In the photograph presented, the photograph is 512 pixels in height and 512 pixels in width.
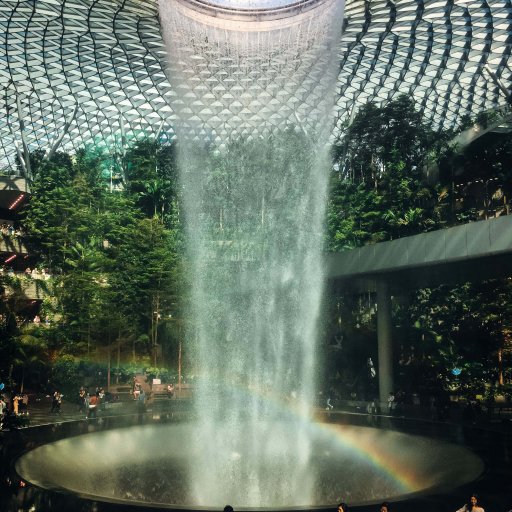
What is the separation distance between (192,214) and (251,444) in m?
38.4

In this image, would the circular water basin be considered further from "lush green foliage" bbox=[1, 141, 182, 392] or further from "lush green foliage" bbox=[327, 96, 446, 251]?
"lush green foliage" bbox=[327, 96, 446, 251]

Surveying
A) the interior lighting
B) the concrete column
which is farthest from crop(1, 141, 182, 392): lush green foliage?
the concrete column

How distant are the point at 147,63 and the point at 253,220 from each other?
781 inches

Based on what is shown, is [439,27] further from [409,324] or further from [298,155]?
[409,324]

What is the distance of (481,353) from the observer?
40.8 metres

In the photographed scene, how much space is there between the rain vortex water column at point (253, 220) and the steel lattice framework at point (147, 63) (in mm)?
2339

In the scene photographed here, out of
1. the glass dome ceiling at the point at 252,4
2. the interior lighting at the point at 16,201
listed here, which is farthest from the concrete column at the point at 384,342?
the interior lighting at the point at 16,201

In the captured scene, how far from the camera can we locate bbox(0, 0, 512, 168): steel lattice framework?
46.9 metres

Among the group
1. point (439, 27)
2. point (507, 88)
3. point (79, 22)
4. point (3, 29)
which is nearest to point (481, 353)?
point (439, 27)

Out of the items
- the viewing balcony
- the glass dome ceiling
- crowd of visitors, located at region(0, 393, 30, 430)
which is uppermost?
the glass dome ceiling

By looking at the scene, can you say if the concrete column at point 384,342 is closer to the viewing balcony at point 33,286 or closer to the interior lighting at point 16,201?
the viewing balcony at point 33,286

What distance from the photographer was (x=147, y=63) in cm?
6053

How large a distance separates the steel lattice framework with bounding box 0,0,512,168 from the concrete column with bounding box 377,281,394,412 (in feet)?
75.9

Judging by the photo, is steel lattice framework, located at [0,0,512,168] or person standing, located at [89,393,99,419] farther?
steel lattice framework, located at [0,0,512,168]
